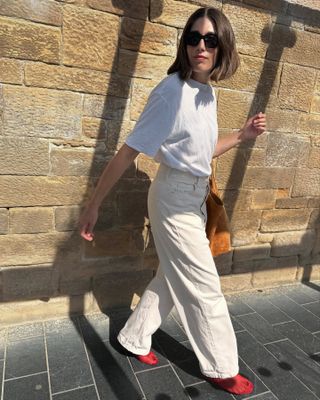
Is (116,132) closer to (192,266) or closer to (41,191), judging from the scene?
(41,191)

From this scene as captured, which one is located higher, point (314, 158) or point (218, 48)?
point (218, 48)

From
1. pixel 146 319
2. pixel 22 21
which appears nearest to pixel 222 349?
pixel 146 319

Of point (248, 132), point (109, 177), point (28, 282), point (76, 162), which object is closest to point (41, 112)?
point (76, 162)

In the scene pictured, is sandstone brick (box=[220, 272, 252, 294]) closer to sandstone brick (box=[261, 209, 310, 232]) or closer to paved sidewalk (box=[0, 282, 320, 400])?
paved sidewalk (box=[0, 282, 320, 400])

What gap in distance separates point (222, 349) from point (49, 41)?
2.10 m

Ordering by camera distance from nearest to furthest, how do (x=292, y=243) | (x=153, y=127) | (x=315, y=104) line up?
1. (x=153, y=127)
2. (x=315, y=104)
3. (x=292, y=243)

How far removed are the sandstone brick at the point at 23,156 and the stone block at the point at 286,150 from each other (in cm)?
185

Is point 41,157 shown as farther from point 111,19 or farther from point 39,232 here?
point 111,19

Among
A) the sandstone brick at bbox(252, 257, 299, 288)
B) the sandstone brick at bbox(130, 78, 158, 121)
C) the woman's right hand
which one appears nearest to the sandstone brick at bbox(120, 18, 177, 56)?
the sandstone brick at bbox(130, 78, 158, 121)

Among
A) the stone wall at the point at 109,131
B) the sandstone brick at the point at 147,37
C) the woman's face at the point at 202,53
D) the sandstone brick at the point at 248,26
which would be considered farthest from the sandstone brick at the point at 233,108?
the woman's face at the point at 202,53

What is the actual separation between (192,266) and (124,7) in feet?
5.53

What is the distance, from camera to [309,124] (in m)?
3.17

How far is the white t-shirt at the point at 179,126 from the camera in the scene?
5.77 feet

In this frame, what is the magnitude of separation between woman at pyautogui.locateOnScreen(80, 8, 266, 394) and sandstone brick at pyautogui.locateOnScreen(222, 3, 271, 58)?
0.81 metres
